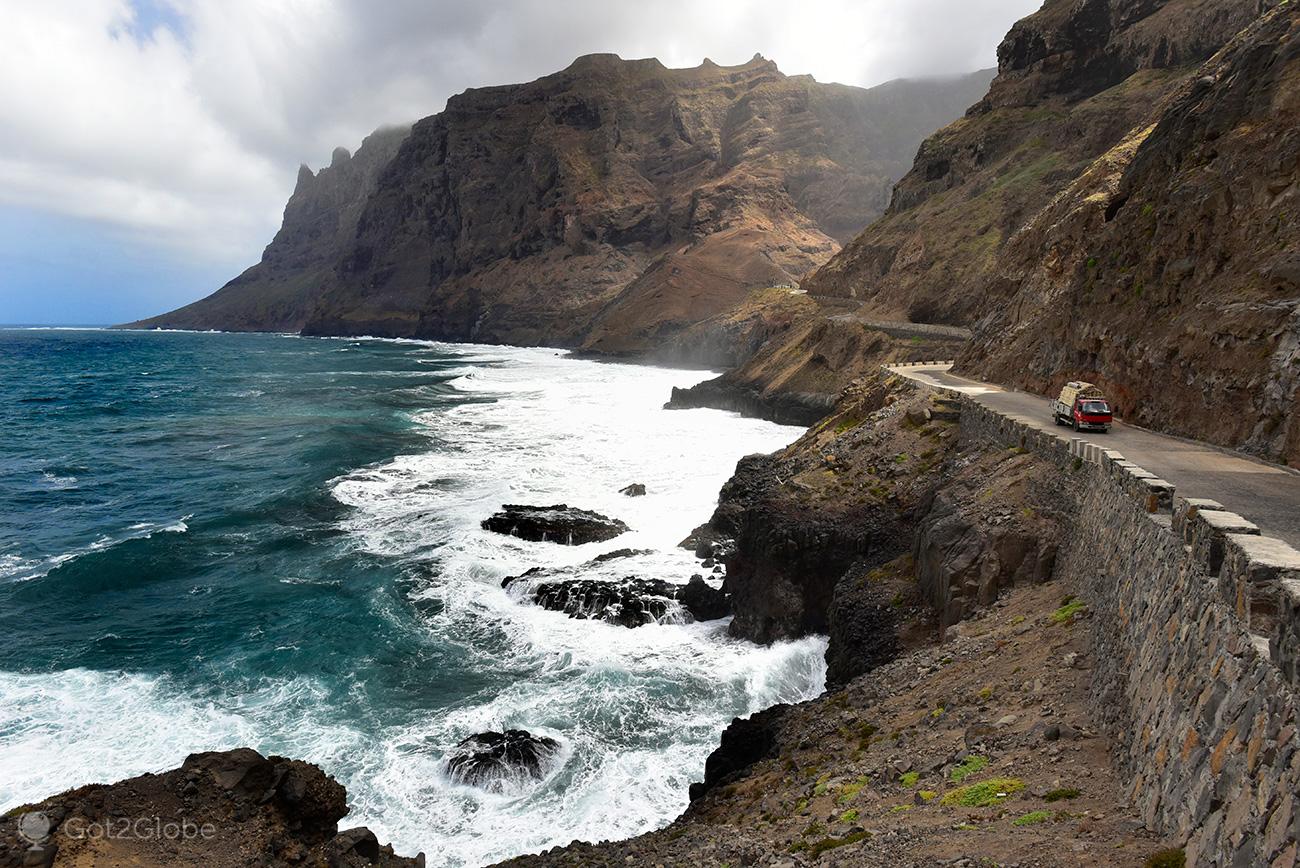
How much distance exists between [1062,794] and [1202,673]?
2548 mm

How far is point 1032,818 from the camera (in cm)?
852

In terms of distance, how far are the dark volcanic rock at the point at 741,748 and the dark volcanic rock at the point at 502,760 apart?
12.2ft

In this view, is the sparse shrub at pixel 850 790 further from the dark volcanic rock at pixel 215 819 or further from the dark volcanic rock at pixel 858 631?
the dark volcanic rock at pixel 215 819

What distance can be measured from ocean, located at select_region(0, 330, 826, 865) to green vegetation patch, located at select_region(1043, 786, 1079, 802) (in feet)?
29.3

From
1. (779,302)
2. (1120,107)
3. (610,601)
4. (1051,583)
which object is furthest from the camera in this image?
(779,302)

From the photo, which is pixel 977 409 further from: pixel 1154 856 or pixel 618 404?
pixel 618 404

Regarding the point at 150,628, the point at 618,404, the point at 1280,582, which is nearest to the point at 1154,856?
the point at 1280,582

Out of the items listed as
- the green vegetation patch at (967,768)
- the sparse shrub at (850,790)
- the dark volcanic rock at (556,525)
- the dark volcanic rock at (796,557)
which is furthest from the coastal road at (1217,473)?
the dark volcanic rock at (556,525)

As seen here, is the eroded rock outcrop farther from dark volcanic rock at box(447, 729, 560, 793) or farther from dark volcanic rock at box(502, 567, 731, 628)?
dark volcanic rock at box(447, 729, 560, 793)

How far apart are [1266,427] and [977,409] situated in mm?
8106

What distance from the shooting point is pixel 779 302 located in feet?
323

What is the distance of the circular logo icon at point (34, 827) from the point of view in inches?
380

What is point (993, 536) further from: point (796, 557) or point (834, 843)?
point (834, 843)

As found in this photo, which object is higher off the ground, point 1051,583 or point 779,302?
point 779,302
